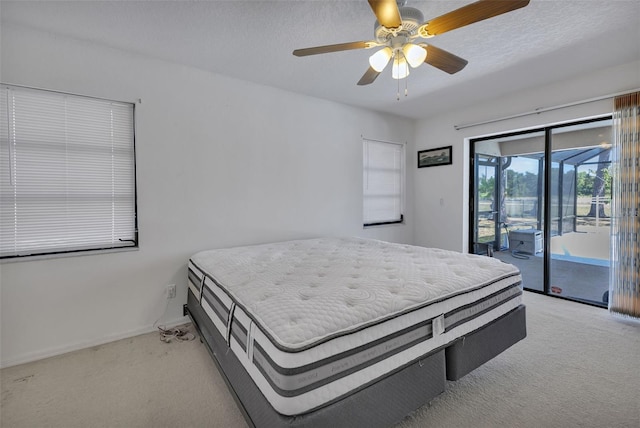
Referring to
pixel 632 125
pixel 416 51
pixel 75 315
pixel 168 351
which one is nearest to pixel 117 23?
pixel 416 51

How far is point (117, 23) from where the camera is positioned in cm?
207

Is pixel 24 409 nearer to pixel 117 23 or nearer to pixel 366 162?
pixel 117 23

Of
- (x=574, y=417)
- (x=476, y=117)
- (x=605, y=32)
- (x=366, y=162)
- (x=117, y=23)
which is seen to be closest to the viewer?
(x=574, y=417)

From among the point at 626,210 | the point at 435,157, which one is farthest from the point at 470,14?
the point at 435,157

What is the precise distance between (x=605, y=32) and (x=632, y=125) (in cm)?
106

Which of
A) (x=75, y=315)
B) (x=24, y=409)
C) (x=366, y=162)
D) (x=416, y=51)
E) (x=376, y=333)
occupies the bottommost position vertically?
(x=24, y=409)

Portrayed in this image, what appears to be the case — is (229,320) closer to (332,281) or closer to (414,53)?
(332,281)

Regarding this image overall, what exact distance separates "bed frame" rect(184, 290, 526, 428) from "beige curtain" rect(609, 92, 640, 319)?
66.3 inches

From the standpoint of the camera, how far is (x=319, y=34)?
2178mm

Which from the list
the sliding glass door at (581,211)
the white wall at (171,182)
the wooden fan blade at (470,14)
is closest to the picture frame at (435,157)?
the sliding glass door at (581,211)

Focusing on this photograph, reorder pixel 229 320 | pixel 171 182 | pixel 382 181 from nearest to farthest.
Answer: pixel 229 320 < pixel 171 182 < pixel 382 181

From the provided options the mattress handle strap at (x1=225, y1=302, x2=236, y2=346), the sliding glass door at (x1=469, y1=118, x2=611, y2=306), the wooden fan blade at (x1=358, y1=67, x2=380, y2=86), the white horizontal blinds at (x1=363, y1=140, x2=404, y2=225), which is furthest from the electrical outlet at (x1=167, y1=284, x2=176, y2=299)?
the sliding glass door at (x1=469, y1=118, x2=611, y2=306)

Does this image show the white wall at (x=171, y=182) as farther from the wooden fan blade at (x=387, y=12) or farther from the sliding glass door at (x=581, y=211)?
the sliding glass door at (x=581, y=211)

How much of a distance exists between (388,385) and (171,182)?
7.93 feet
